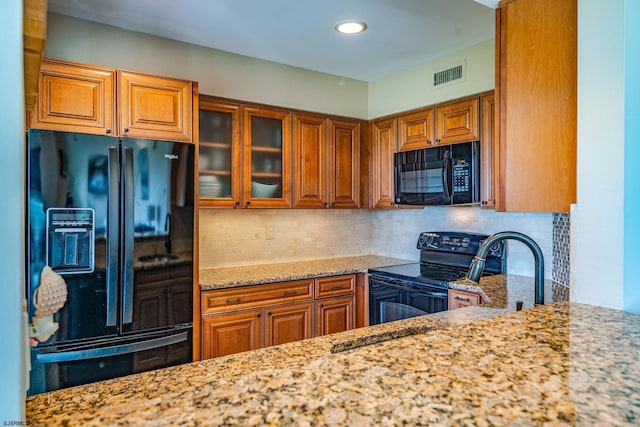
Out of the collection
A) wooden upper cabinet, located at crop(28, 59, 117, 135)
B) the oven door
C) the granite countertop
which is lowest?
the oven door

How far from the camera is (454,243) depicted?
3.38m

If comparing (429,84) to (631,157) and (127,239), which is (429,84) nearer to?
(631,157)

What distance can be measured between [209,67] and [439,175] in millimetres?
1991

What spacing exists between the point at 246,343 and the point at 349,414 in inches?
97.5

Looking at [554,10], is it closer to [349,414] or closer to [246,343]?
[349,414]

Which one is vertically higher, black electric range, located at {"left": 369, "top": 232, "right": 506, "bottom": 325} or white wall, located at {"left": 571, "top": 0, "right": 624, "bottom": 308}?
white wall, located at {"left": 571, "top": 0, "right": 624, "bottom": 308}

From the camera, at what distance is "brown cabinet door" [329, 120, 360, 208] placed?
12.2ft

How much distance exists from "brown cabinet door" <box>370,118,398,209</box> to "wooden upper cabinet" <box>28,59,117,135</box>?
7.43ft

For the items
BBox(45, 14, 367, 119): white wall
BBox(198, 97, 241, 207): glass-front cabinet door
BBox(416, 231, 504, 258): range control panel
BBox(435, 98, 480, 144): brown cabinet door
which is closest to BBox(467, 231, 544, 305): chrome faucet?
BBox(416, 231, 504, 258): range control panel

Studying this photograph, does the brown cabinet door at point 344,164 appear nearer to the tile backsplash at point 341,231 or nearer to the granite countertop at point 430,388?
the tile backsplash at point 341,231

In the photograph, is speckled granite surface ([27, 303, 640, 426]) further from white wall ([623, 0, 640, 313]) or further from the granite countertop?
white wall ([623, 0, 640, 313])

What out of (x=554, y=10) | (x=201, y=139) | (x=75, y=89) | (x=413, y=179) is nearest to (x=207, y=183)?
(x=201, y=139)

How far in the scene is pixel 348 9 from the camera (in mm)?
2557

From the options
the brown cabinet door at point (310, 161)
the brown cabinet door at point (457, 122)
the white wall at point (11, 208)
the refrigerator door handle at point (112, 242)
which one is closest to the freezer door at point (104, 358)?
the refrigerator door handle at point (112, 242)
